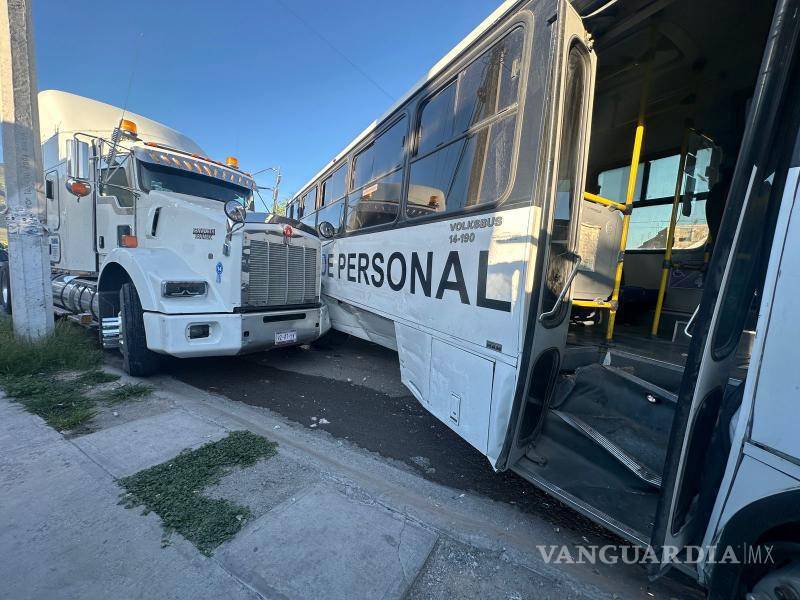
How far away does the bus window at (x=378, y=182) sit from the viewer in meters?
3.63

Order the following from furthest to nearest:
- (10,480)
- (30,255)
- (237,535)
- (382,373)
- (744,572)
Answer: (382,373), (30,255), (10,480), (237,535), (744,572)

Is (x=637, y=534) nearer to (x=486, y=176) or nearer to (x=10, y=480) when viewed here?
(x=486, y=176)

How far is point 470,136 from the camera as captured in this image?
2611 millimetres

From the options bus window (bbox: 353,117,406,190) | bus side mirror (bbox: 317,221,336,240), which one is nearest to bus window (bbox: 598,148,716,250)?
bus window (bbox: 353,117,406,190)

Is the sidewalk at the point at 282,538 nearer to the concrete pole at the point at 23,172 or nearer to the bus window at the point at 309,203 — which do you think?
the concrete pole at the point at 23,172

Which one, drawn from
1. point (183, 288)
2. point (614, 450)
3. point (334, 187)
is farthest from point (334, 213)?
point (614, 450)

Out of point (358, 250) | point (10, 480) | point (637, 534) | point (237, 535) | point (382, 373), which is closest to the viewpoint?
point (637, 534)

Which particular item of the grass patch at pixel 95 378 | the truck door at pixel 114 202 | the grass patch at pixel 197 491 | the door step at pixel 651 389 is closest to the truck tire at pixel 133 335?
the grass patch at pixel 95 378

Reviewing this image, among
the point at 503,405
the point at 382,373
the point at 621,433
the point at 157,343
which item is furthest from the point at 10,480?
the point at 621,433

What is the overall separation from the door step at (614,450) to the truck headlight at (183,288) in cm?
389

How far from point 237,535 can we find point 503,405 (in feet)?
5.53

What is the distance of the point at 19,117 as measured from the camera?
459 centimetres

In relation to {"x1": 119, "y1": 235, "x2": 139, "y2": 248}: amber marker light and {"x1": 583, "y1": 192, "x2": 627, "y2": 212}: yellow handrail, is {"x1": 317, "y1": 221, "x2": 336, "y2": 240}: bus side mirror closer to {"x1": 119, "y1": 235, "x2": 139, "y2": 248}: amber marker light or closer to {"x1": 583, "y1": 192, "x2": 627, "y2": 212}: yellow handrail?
{"x1": 119, "y1": 235, "x2": 139, "y2": 248}: amber marker light

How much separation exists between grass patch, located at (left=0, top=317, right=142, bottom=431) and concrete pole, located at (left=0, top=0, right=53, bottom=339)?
0.39m
